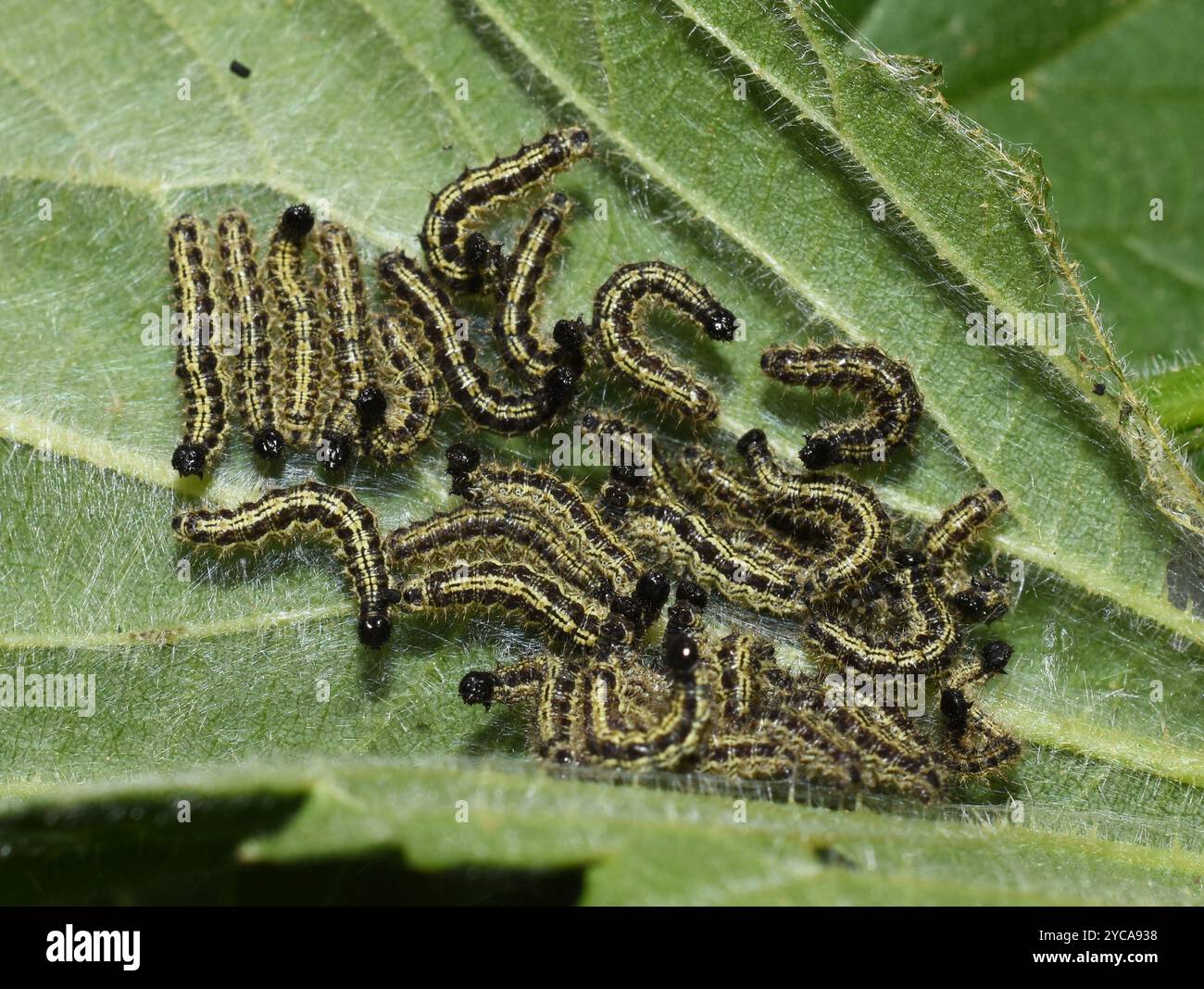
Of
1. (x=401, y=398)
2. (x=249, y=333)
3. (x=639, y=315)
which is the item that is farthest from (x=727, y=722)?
(x=249, y=333)

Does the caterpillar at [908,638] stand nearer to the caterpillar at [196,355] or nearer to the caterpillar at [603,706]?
the caterpillar at [603,706]

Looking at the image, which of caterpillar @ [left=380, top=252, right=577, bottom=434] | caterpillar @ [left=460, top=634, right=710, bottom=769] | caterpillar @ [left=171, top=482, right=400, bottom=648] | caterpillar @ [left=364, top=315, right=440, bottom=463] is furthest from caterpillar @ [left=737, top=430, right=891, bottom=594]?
caterpillar @ [left=171, top=482, right=400, bottom=648]

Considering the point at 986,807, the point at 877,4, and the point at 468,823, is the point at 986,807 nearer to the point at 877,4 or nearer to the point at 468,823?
the point at 468,823

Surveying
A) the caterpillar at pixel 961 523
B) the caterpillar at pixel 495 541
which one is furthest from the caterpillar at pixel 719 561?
the caterpillar at pixel 961 523

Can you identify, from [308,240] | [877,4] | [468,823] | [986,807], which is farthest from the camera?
[877,4]

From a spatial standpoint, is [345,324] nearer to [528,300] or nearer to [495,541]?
[528,300]
